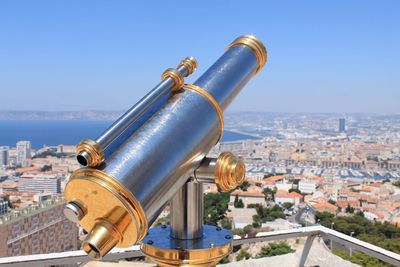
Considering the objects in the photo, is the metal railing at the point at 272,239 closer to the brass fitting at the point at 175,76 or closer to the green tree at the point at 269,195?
the brass fitting at the point at 175,76

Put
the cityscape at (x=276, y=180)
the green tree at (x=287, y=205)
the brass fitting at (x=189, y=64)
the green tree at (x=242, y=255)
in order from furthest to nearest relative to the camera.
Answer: the green tree at (x=287, y=205), the cityscape at (x=276, y=180), the green tree at (x=242, y=255), the brass fitting at (x=189, y=64)

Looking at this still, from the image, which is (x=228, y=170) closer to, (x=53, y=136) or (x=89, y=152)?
(x=89, y=152)

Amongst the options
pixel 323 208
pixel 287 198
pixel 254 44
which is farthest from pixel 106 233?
pixel 287 198

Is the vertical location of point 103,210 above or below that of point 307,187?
below

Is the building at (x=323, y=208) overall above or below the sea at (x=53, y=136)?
below

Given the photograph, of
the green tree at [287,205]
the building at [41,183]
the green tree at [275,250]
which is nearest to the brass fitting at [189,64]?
the green tree at [275,250]

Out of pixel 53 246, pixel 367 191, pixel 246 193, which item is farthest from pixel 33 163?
pixel 53 246

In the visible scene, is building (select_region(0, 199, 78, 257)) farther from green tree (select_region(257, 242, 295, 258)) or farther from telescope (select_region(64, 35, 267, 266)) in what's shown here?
telescope (select_region(64, 35, 267, 266))
